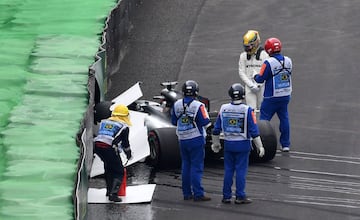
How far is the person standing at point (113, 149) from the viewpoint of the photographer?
1478cm

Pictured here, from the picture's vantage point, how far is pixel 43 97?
16.5m

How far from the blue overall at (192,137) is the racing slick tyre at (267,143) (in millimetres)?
1523

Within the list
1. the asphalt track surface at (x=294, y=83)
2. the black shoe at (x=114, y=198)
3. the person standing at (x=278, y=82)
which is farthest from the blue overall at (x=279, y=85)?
the black shoe at (x=114, y=198)

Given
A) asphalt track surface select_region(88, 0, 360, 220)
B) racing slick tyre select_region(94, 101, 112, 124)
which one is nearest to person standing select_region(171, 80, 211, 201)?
asphalt track surface select_region(88, 0, 360, 220)

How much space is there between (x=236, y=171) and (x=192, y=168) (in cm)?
63

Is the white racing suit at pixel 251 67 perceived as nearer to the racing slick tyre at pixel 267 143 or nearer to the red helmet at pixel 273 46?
the red helmet at pixel 273 46

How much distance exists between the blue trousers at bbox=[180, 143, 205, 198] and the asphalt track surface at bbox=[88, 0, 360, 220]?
20 centimetres

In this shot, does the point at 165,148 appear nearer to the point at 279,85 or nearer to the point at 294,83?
the point at 279,85

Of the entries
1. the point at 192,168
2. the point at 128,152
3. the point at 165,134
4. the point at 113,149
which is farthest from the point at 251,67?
the point at 113,149

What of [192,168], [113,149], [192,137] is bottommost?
[192,168]

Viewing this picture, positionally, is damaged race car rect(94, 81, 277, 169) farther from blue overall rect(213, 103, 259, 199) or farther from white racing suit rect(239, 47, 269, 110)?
blue overall rect(213, 103, 259, 199)

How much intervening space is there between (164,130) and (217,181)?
1102 mm

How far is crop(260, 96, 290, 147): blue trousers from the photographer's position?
17.1m

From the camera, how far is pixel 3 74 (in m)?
17.7
